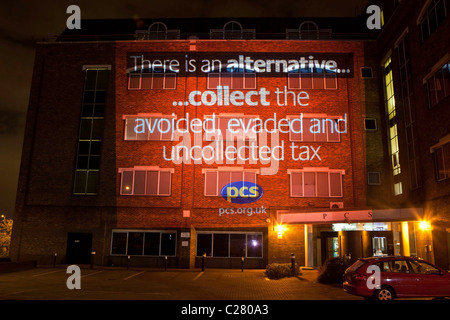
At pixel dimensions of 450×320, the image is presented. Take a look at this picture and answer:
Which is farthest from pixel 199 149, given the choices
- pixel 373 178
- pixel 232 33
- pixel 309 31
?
pixel 309 31

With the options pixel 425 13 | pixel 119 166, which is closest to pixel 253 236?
pixel 119 166

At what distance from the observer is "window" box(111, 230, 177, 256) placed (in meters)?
27.0

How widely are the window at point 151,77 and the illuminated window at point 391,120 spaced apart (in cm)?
1536

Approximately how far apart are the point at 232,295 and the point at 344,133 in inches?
658

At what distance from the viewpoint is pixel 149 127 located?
92.4ft

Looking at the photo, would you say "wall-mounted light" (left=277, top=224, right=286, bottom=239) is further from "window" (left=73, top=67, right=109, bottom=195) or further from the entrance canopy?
"window" (left=73, top=67, right=109, bottom=195)

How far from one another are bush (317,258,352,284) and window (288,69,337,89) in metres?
14.3

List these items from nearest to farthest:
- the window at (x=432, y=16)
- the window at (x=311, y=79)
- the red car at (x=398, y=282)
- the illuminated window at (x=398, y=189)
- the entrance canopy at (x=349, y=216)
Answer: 1. the red car at (x=398, y=282)
2. the window at (x=432, y=16)
3. the entrance canopy at (x=349, y=216)
4. the illuminated window at (x=398, y=189)
5. the window at (x=311, y=79)

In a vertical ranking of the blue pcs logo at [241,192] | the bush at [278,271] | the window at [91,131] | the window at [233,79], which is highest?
the window at [233,79]

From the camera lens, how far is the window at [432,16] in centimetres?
1991

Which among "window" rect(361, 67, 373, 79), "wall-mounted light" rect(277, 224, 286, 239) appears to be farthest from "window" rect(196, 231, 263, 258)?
"window" rect(361, 67, 373, 79)

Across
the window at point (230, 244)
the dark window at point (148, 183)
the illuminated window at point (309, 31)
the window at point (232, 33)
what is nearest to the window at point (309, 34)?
the illuminated window at point (309, 31)

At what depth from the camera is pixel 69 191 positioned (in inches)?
1087

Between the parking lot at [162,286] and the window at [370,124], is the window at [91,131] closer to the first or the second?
the parking lot at [162,286]
